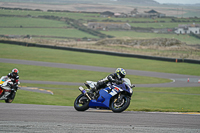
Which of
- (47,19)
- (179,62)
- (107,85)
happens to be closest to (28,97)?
(107,85)

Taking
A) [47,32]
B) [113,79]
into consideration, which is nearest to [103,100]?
[113,79]

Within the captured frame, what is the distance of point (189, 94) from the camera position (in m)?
26.7

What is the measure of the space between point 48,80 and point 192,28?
10867cm

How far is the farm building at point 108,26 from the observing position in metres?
126

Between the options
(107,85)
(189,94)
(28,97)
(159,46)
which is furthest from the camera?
(159,46)

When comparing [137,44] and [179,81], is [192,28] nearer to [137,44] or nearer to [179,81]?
[137,44]

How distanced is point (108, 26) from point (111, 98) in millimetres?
119135

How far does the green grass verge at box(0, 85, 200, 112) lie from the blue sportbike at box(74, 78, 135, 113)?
7.06 m

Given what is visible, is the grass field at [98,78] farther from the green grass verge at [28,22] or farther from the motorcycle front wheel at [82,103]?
the green grass verge at [28,22]

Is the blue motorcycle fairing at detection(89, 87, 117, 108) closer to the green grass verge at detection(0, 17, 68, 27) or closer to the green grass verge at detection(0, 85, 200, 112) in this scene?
the green grass verge at detection(0, 85, 200, 112)

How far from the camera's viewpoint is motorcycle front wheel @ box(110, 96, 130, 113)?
11656 mm

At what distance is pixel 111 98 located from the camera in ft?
39.7

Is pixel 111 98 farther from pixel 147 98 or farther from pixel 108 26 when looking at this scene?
pixel 108 26

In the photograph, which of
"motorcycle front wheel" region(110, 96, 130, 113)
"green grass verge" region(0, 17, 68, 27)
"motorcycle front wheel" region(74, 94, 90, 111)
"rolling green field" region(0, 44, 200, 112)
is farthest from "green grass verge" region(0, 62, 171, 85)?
"green grass verge" region(0, 17, 68, 27)
